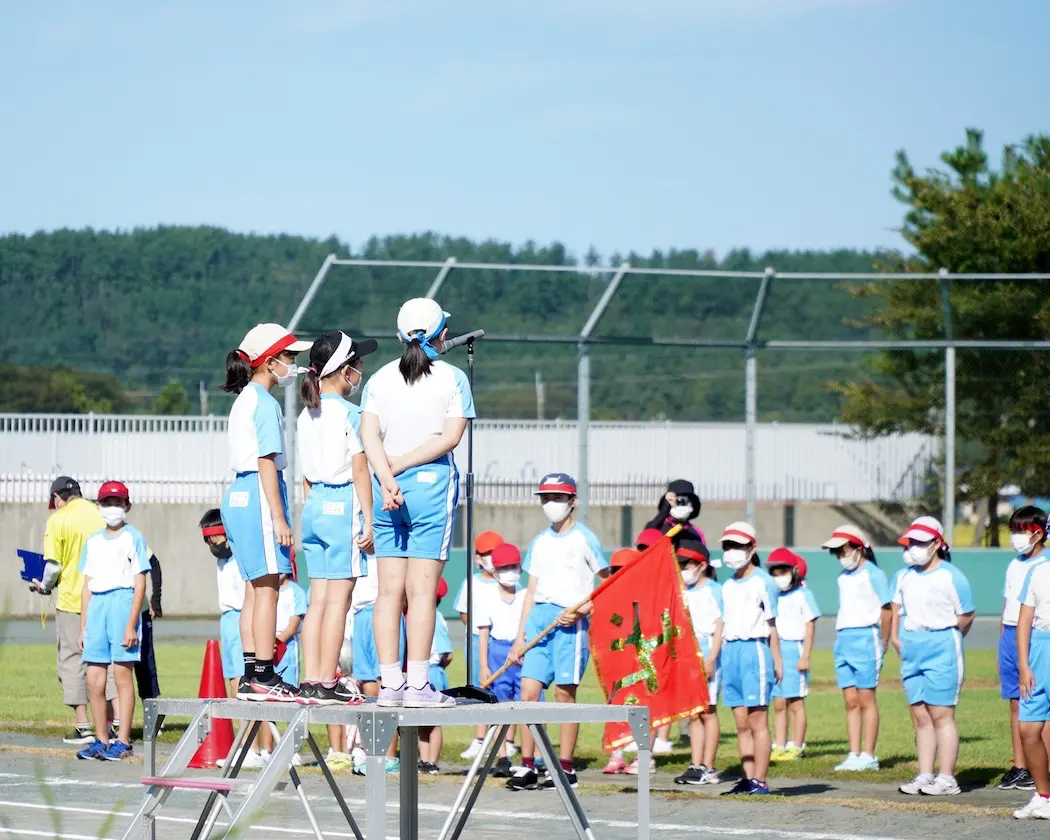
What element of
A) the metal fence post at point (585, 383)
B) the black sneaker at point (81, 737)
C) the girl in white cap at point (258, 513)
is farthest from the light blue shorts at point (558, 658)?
the metal fence post at point (585, 383)

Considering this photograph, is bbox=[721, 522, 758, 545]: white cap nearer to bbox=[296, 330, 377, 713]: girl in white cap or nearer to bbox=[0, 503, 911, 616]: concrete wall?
bbox=[296, 330, 377, 713]: girl in white cap

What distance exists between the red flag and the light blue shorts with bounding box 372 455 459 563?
11.8ft

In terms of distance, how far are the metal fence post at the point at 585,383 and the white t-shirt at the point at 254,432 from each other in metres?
12.6

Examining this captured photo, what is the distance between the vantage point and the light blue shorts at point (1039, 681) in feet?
34.4

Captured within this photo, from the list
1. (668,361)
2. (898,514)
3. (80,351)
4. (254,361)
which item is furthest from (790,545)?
(254,361)

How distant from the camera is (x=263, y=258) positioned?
33594 millimetres

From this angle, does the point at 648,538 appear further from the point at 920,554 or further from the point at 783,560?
the point at 920,554

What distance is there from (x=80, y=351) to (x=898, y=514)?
16283mm

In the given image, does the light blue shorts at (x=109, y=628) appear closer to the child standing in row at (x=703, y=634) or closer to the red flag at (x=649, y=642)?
the red flag at (x=649, y=642)

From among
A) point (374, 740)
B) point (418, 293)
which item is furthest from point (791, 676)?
point (418, 293)

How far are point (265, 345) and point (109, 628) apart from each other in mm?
5685

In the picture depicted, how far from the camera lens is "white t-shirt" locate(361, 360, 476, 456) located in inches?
301

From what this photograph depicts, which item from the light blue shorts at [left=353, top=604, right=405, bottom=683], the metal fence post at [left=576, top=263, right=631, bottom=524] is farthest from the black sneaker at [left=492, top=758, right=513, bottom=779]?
the metal fence post at [left=576, top=263, right=631, bottom=524]

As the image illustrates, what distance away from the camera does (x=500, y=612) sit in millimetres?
12961
